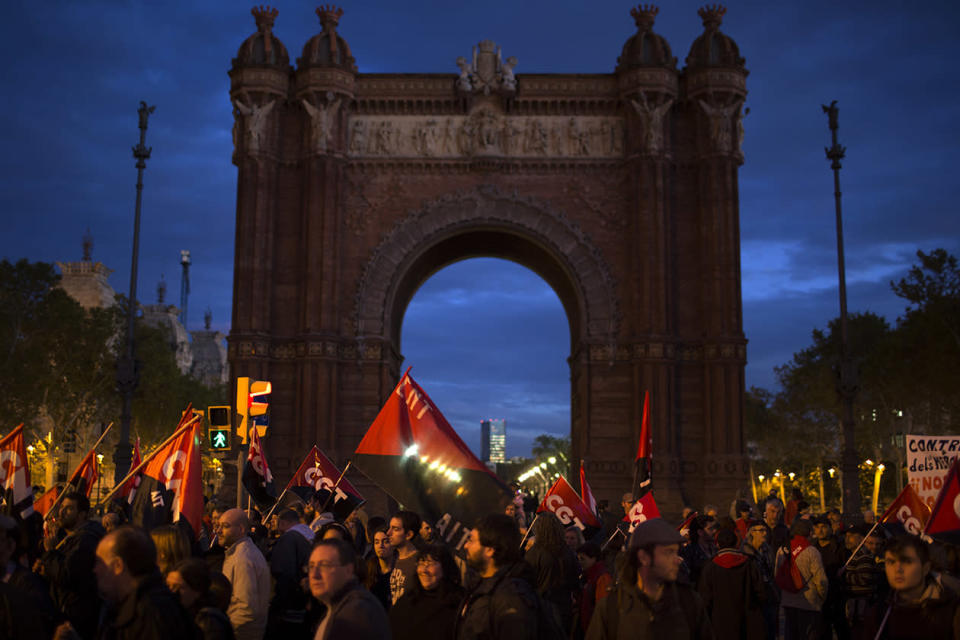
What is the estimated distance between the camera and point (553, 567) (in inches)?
377

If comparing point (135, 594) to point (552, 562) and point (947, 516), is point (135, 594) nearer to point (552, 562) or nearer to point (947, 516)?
point (552, 562)

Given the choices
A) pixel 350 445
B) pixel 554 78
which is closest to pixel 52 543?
pixel 350 445

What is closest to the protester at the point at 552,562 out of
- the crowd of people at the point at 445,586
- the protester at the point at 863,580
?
the crowd of people at the point at 445,586

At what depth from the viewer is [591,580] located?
10.6m

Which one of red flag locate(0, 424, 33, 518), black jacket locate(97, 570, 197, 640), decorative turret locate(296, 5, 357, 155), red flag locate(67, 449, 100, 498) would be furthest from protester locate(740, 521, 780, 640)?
→ decorative turret locate(296, 5, 357, 155)

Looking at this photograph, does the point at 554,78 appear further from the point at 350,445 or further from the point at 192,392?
the point at 192,392

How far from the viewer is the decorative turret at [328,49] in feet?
130

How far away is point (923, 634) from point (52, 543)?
9.67 meters

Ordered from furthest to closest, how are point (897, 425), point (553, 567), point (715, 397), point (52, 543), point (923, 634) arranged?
point (897, 425)
point (715, 397)
point (52, 543)
point (553, 567)
point (923, 634)

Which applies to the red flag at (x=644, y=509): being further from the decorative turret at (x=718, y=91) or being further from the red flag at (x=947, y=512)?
the decorative turret at (x=718, y=91)

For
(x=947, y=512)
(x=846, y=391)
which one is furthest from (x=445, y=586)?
(x=846, y=391)

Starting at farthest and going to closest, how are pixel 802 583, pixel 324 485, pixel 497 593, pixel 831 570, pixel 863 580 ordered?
1. pixel 324 485
2. pixel 831 570
3. pixel 802 583
4. pixel 863 580
5. pixel 497 593

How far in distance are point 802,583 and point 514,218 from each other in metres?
28.7

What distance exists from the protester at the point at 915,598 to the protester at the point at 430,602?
344cm
